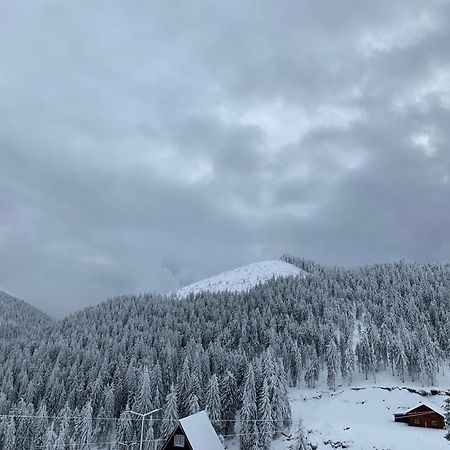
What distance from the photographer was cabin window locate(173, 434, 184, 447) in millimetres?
51875

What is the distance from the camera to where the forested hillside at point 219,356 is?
82.8m

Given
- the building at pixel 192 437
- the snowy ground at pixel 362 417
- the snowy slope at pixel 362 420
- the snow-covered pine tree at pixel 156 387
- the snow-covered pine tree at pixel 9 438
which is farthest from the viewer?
the snow-covered pine tree at pixel 156 387

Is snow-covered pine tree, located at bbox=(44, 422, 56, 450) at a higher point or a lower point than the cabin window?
lower

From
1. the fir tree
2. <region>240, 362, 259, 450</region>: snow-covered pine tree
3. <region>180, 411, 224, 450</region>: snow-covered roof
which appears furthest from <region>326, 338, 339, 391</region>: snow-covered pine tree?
<region>180, 411, 224, 450</region>: snow-covered roof

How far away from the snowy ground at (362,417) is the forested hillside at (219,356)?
5.29m

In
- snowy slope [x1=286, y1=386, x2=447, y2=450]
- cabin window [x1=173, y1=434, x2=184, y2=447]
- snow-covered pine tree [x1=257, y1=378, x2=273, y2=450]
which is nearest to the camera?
cabin window [x1=173, y1=434, x2=184, y2=447]

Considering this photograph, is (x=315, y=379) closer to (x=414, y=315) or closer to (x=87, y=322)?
(x=414, y=315)

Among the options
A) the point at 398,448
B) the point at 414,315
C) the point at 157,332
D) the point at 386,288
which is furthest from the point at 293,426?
the point at 386,288

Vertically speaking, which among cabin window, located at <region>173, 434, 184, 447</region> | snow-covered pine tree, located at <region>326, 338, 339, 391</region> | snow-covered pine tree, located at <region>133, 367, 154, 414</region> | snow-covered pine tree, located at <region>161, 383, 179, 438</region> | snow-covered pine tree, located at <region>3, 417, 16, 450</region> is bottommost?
snow-covered pine tree, located at <region>3, 417, 16, 450</region>

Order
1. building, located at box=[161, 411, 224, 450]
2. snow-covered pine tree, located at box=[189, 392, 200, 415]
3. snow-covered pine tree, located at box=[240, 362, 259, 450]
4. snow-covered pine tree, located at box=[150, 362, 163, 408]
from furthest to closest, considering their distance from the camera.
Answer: snow-covered pine tree, located at box=[150, 362, 163, 408], snow-covered pine tree, located at box=[189, 392, 200, 415], snow-covered pine tree, located at box=[240, 362, 259, 450], building, located at box=[161, 411, 224, 450]

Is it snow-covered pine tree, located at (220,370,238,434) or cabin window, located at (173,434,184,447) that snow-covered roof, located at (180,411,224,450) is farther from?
snow-covered pine tree, located at (220,370,238,434)

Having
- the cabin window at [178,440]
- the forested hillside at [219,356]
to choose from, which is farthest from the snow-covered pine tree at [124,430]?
the cabin window at [178,440]

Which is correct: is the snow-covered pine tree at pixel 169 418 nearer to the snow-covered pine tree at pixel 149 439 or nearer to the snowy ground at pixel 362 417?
the snow-covered pine tree at pixel 149 439

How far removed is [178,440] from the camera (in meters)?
52.2
